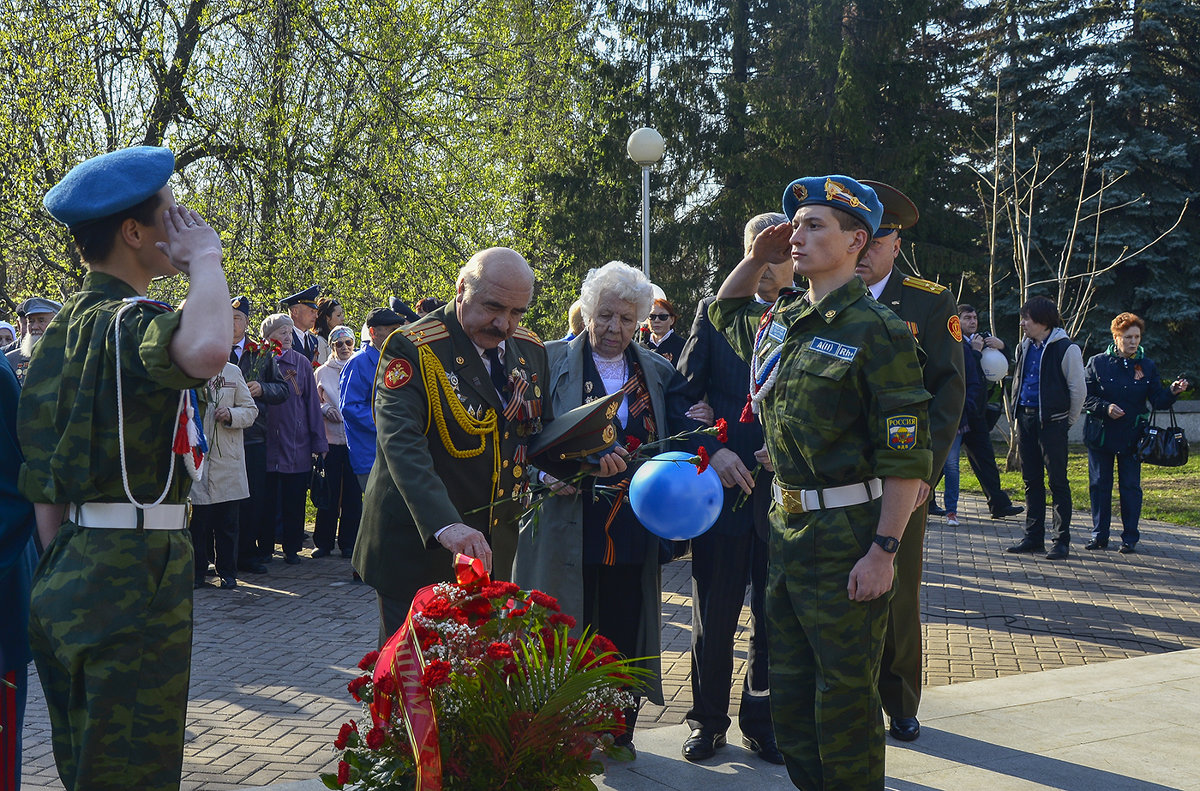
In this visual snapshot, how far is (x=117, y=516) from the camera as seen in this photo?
A: 8.80 feet

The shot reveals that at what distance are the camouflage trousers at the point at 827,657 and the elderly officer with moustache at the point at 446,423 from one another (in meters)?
1.01

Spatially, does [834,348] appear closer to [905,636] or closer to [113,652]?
[905,636]

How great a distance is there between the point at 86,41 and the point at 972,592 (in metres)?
14.7

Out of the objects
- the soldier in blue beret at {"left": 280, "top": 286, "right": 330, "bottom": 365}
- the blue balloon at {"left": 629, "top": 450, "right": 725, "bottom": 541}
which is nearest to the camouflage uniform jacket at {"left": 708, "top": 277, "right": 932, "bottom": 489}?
the blue balloon at {"left": 629, "top": 450, "right": 725, "bottom": 541}

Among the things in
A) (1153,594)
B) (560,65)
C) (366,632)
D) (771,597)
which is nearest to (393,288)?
(560,65)

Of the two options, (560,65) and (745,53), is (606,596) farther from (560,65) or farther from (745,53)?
(745,53)

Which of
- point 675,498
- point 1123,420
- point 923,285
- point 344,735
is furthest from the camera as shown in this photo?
point 1123,420

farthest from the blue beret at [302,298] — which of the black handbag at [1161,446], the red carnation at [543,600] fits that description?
the red carnation at [543,600]

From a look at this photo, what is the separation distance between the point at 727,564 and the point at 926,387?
1.15 m

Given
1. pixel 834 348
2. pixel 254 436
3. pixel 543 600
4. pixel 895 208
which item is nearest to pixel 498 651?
pixel 543 600

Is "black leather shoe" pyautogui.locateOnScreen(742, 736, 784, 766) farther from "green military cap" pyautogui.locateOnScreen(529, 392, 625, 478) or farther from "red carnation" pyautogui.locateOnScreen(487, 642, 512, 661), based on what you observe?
"red carnation" pyautogui.locateOnScreen(487, 642, 512, 661)

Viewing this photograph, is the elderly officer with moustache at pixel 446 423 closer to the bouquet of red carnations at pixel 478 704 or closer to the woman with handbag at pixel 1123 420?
the bouquet of red carnations at pixel 478 704

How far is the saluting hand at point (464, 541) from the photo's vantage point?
11.2 ft

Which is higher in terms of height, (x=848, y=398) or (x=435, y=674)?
(x=848, y=398)
